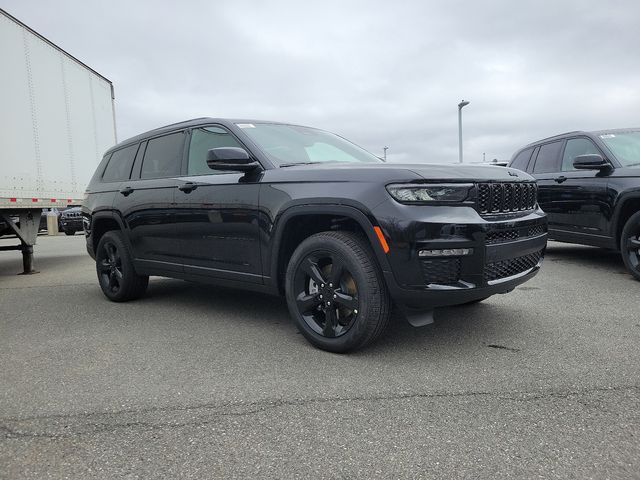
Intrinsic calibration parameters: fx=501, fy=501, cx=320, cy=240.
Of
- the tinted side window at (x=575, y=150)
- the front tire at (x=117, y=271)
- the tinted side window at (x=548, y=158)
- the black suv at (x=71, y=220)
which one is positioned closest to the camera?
the front tire at (x=117, y=271)

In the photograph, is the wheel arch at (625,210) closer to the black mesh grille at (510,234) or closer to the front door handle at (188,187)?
the black mesh grille at (510,234)

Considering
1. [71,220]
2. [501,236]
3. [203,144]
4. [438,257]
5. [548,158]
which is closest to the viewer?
[438,257]

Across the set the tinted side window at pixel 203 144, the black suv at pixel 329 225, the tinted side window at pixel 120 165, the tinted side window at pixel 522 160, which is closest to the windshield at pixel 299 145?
the black suv at pixel 329 225

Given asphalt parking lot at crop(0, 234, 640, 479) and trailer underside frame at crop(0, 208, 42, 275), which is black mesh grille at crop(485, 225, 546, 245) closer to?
asphalt parking lot at crop(0, 234, 640, 479)

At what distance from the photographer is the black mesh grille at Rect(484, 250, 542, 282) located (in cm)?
314

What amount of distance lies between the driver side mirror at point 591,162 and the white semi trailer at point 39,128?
7.40 meters

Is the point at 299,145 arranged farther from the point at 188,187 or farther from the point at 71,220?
the point at 71,220

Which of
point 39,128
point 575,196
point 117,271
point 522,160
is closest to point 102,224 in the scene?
point 117,271

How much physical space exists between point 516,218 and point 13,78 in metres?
7.03

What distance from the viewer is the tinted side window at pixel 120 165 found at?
5500 millimetres

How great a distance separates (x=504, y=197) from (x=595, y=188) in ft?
11.6

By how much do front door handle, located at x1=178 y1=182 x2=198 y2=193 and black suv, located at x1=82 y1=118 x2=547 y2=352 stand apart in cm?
1

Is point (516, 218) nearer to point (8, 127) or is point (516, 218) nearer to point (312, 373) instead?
point (312, 373)

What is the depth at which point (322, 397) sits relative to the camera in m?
2.70
